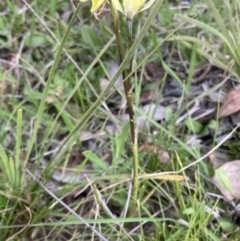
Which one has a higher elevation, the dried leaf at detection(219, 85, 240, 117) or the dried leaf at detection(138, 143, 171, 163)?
the dried leaf at detection(138, 143, 171, 163)

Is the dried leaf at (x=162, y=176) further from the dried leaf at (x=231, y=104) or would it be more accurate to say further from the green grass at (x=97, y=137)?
the dried leaf at (x=231, y=104)

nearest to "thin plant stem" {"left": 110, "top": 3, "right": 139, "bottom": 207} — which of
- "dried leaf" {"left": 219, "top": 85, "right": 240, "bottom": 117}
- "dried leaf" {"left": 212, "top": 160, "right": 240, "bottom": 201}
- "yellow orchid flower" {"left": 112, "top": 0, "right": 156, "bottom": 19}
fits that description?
"yellow orchid flower" {"left": 112, "top": 0, "right": 156, "bottom": 19}

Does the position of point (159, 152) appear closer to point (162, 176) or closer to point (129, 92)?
point (162, 176)

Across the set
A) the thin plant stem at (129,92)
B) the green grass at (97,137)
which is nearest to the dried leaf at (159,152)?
the green grass at (97,137)

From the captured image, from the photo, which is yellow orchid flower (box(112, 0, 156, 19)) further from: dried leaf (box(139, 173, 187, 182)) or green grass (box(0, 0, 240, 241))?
dried leaf (box(139, 173, 187, 182))

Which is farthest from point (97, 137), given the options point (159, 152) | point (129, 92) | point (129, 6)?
point (129, 6)

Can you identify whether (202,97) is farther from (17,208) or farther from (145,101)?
(17,208)

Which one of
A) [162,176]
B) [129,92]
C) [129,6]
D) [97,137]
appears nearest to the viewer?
[129,6]
